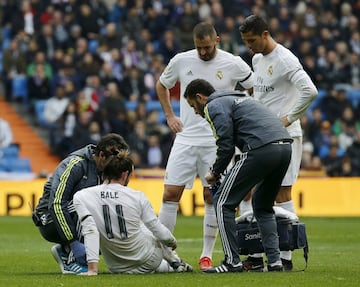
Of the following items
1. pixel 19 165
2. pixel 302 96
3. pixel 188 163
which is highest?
pixel 302 96

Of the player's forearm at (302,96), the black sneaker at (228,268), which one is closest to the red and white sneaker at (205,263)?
the black sneaker at (228,268)

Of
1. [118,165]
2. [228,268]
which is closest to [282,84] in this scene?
[228,268]

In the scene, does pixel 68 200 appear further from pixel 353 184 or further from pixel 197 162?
pixel 353 184

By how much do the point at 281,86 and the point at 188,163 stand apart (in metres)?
1.27

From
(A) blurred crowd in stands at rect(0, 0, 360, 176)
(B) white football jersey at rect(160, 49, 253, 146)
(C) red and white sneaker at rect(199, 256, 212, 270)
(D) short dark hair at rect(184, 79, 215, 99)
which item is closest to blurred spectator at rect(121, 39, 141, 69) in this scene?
(A) blurred crowd in stands at rect(0, 0, 360, 176)

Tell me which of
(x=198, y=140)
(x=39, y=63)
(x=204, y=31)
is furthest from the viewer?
(x=39, y=63)

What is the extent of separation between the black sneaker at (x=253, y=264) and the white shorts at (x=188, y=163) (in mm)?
942

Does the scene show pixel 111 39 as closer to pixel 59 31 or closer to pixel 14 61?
pixel 59 31

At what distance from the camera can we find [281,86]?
1242cm

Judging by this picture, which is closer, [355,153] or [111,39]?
[355,153]

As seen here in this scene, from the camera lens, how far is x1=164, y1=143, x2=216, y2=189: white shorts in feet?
41.4

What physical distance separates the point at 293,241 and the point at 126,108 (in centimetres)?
1647

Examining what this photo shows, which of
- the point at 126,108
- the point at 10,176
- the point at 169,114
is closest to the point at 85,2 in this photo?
the point at 126,108

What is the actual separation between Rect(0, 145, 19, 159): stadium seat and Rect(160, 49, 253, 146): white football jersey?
1400cm
